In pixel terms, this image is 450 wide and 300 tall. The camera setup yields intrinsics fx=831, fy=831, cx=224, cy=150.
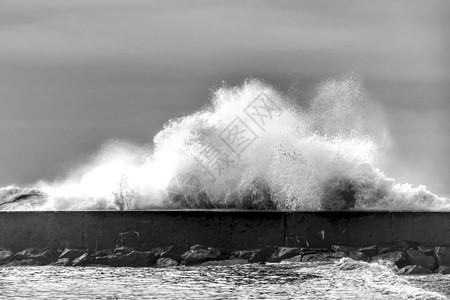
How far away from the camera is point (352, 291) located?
897 cm

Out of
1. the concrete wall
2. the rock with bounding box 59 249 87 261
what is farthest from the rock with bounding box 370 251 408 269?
the rock with bounding box 59 249 87 261

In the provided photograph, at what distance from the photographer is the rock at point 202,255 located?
11.5 metres

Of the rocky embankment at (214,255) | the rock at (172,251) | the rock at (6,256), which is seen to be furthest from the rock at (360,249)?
the rock at (6,256)

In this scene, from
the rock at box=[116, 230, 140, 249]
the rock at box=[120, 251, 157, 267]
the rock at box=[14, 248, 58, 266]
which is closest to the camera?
the rock at box=[120, 251, 157, 267]

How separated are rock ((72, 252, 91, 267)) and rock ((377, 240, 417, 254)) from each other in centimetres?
412

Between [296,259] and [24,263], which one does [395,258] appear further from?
[24,263]

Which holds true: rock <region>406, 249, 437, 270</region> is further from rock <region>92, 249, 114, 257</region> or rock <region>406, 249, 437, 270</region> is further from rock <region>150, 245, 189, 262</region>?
rock <region>92, 249, 114, 257</region>

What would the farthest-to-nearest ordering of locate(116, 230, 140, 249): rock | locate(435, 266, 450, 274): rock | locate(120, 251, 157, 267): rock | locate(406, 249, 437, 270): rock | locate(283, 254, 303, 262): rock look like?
locate(116, 230, 140, 249): rock → locate(120, 251, 157, 267): rock → locate(283, 254, 303, 262): rock → locate(406, 249, 437, 270): rock → locate(435, 266, 450, 274): rock

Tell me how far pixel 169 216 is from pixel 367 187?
10.6 ft

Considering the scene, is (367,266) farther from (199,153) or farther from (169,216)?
(199,153)

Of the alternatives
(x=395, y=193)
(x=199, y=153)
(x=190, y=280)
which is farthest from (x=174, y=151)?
(x=190, y=280)

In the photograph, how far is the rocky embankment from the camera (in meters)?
10.9

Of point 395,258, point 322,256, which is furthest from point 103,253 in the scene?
point 395,258

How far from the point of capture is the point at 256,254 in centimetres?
1153
